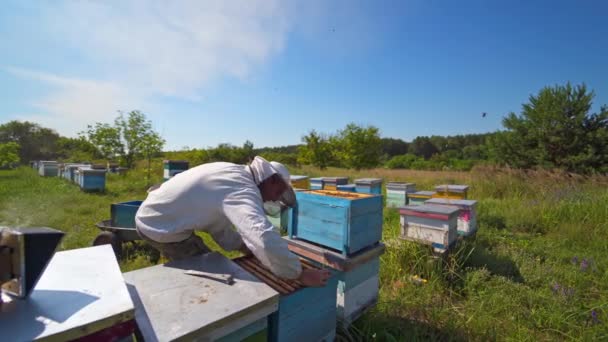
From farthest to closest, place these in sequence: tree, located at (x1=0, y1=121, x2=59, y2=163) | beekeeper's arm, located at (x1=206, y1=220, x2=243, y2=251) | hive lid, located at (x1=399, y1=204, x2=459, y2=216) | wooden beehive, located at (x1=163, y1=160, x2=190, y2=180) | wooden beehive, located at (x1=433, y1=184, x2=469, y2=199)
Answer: tree, located at (x1=0, y1=121, x2=59, y2=163)
wooden beehive, located at (x1=163, y1=160, x2=190, y2=180)
wooden beehive, located at (x1=433, y1=184, x2=469, y2=199)
hive lid, located at (x1=399, y1=204, x2=459, y2=216)
beekeeper's arm, located at (x1=206, y1=220, x2=243, y2=251)

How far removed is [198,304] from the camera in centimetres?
118

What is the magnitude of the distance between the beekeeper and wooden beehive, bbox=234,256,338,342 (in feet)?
0.27

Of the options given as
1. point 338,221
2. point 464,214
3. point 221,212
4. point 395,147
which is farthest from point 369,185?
point 395,147

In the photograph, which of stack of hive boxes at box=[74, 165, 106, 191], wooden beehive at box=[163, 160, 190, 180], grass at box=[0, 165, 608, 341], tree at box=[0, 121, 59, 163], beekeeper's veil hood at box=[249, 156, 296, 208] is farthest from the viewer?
tree at box=[0, 121, 59, 163]

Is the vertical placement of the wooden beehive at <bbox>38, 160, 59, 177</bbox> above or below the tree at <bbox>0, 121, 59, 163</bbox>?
below

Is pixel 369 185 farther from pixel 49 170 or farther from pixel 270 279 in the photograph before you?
pixel 49 170

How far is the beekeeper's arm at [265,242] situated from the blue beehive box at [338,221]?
0.74 m

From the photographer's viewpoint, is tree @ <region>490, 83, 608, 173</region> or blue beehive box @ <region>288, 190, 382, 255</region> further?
tree @ <region>490, 83, 608, 173</region>

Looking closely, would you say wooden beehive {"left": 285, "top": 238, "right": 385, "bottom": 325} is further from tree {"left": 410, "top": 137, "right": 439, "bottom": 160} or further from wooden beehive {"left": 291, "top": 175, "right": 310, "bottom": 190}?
tree {"left": 410, "top": 137, "right": 439, "bottom": 160}

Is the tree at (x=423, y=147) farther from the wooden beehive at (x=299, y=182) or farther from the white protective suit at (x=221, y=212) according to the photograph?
the white protective suit at (x=221, y=212)

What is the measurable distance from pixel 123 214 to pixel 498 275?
522 centimetres

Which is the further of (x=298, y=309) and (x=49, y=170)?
(x=49, y=170)

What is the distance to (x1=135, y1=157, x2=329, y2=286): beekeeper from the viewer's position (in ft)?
5.10

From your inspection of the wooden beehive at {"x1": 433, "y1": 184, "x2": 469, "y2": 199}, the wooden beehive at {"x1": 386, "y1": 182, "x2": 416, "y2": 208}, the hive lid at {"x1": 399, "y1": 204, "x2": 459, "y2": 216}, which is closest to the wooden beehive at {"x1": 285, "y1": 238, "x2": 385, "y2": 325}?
the hive lid at {"x1": 399, "y1": 204, "x2": 459, "y2": 216}
